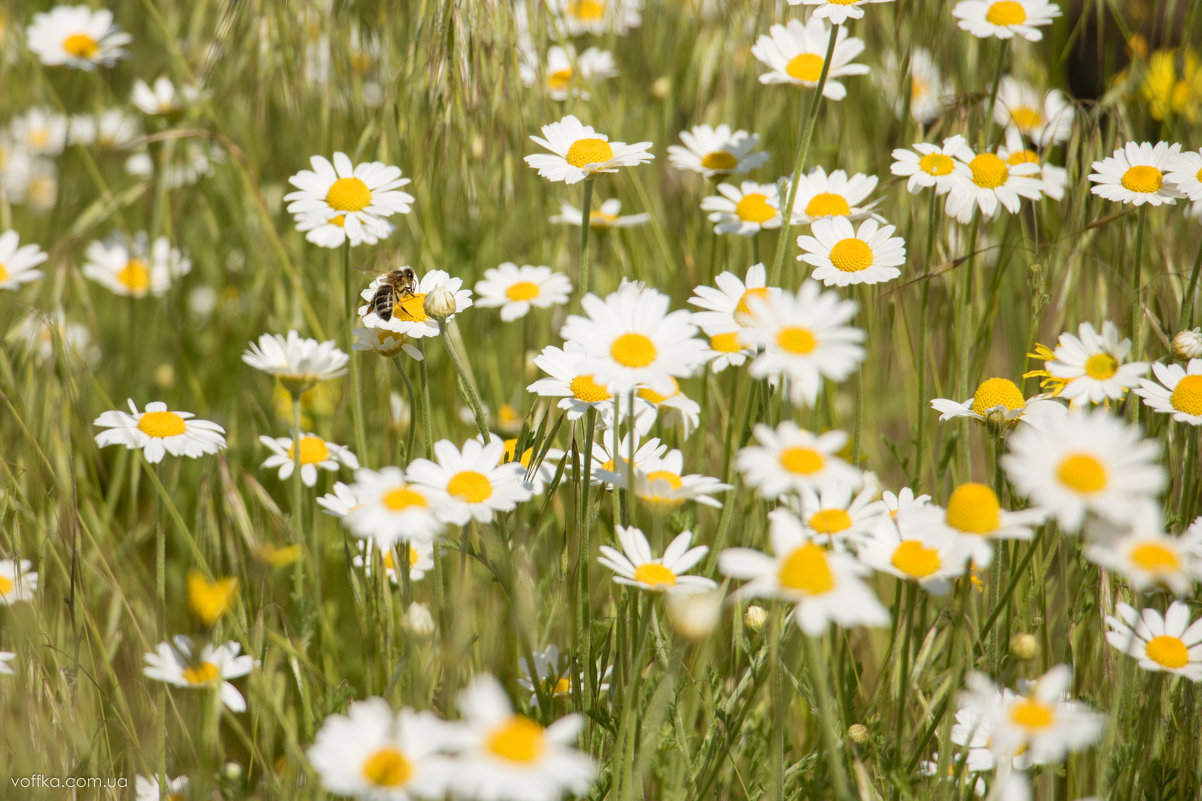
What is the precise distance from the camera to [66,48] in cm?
250

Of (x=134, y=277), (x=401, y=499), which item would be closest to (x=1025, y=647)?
(x=401, y=499)

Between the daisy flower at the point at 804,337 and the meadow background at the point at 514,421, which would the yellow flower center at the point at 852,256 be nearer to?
the meadow background at the point at 514,421

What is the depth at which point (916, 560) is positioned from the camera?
0.97 meters

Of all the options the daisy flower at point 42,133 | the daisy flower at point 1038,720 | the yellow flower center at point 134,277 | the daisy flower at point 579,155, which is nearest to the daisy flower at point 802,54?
the daisy flower at point 579,155

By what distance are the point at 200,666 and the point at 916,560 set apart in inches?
34.9

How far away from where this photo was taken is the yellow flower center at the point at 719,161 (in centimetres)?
172

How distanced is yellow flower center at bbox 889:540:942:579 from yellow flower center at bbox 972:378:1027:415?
0.30 m

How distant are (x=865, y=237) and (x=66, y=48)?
2.21m

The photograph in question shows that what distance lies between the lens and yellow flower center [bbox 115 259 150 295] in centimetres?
236

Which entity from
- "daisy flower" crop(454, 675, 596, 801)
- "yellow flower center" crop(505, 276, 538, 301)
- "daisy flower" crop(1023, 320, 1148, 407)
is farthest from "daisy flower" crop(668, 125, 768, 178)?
"daisy flower" crop(454, 675, 596, 801)

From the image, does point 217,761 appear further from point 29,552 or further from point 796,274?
point 796,274

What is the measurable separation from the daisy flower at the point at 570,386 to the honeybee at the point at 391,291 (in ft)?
0.82

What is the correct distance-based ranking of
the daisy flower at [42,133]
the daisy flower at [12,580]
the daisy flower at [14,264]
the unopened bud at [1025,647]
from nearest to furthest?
the unopened bud at [1025,647]
the daisy flower at [12,580]
the daisy flower at [14,264]
the daisy flower at [42,133]

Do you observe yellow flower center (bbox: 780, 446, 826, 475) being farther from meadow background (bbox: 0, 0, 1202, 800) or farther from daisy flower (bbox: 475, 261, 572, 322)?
daisy flower (bbox: 475, 261, 572, 322)
